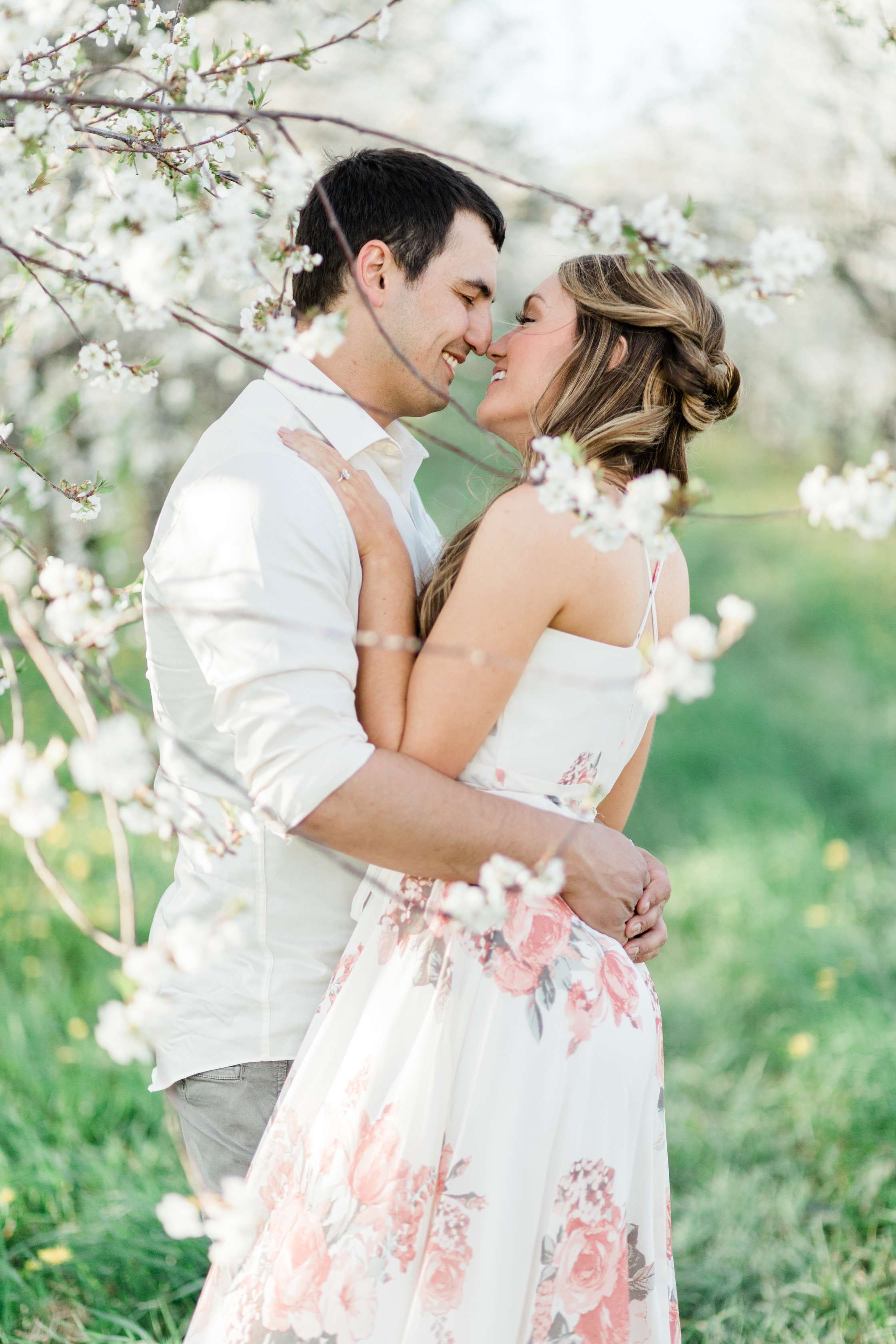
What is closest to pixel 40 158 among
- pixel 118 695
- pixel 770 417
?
pixel 118 695

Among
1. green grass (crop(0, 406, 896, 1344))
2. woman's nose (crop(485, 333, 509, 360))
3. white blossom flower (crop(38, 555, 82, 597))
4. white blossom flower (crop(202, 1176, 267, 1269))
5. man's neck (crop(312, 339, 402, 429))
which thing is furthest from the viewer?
green grass (crop(0, 406, 896, 1344))

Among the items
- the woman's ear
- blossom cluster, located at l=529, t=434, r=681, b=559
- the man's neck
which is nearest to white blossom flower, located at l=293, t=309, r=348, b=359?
blossom cluster, located at l=529, t=434, r=681, b=559

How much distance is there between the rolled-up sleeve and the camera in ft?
4.73

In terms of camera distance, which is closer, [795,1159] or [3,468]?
[795,1159]

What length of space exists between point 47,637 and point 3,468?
3330 mm

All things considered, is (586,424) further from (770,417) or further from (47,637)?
(770,417)

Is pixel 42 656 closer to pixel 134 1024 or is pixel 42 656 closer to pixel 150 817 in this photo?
pixel 150 817

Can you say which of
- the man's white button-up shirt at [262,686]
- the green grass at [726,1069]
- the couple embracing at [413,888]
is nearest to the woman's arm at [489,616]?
the couple embracing at [413,888]

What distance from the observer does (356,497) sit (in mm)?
1649

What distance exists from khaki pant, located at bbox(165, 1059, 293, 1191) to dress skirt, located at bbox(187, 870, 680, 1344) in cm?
9

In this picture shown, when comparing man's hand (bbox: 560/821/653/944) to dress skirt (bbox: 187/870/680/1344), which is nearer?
dress skirt (bbox: 187/870/680/1344)

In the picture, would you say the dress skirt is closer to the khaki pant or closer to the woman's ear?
the khaki pant

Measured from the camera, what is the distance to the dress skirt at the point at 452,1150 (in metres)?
1.52

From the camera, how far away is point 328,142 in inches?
233
